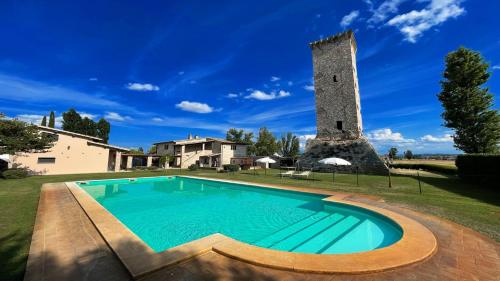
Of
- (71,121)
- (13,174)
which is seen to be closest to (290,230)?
(13,174)

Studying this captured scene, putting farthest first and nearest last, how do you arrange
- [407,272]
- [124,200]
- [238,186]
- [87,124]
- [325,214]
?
[87,124] → [238,186] → [124,200] → [325,214] → [407,272]

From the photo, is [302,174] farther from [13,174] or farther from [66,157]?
[66,157]

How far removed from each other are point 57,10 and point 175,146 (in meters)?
26.5

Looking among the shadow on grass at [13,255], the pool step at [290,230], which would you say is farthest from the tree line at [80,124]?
the pool step at [290,230]

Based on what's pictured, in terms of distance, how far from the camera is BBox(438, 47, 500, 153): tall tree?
16594 mm

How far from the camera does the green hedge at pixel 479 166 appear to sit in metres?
11.6

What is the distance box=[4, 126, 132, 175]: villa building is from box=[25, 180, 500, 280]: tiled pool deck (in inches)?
828

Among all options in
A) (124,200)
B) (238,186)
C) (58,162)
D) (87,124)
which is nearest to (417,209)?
(238,186)

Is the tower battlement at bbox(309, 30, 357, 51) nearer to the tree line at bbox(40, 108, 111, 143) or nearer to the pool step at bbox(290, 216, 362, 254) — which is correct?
the pool step at bbox(290, 216, 362, 254)

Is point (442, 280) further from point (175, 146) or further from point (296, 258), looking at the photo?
point (175, 146)

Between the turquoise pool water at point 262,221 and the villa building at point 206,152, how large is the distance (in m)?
21.2

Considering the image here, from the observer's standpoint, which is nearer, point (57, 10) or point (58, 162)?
point (57, 10)

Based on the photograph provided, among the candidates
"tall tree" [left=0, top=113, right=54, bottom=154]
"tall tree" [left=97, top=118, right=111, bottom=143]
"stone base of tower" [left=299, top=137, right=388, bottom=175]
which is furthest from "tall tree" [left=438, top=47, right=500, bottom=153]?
"tall tree" [left=97, top=118, right=111, bottom=143]

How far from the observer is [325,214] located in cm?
784
